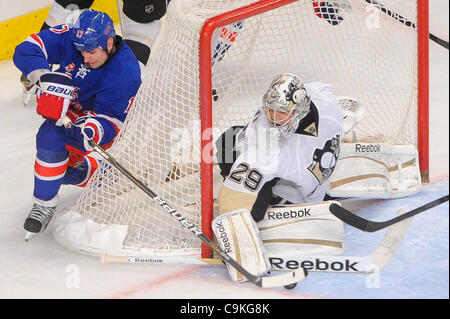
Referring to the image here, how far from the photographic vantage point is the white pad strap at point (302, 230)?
3.41 metres

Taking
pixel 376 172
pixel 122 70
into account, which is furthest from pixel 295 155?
pixel 122 70

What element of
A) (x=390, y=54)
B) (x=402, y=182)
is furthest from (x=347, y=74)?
(x=402, y=182)

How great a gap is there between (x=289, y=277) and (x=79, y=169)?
0.92 m

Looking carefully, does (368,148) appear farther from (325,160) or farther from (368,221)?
(368,221)

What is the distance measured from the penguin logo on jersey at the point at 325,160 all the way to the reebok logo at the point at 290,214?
0.51ft

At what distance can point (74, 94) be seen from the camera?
151 inches

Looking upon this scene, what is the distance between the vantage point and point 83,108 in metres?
3.89

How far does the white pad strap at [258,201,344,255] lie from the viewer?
341 cm

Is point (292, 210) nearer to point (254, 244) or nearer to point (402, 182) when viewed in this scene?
point (254, 244)

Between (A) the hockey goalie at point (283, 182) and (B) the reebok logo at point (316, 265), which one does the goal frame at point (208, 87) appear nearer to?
(A) the hockey goalie at point (283, 182)

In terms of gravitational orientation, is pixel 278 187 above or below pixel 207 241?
above

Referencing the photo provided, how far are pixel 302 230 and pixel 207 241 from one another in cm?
29

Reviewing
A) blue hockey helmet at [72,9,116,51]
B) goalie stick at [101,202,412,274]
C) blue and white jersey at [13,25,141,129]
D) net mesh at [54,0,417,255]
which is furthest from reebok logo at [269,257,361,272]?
blue hockey helmet at [72,9,116,51]

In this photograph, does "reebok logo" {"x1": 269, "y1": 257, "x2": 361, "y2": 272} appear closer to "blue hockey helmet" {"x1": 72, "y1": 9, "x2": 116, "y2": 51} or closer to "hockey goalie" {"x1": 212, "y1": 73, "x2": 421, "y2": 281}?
"hockey goalie" {"x1": 212, "y1": 73, "x2": 421, "y2": 281}
